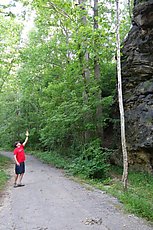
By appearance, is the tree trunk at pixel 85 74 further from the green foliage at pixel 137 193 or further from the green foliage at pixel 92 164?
the green foliage at pixel 137 193

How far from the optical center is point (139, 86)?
1467 centimetres

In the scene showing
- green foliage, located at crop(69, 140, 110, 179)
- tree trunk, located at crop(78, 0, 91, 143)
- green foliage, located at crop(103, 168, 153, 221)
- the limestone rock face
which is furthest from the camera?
tree trunk, located at crop(78, 0, 91, 143)

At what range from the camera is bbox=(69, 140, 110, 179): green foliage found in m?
12.2

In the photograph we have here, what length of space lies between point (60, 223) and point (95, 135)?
35.5ft

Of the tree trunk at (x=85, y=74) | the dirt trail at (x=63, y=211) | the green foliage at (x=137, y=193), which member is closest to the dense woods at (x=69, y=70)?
the tree trunk at (x=85, y=74)

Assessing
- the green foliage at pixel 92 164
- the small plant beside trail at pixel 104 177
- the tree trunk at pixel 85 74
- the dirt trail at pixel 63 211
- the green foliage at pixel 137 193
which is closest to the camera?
the dirt trail at pixel 63 211

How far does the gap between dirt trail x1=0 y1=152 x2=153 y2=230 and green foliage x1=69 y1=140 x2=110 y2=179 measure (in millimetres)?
2847

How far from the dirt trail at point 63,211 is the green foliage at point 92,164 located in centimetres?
285

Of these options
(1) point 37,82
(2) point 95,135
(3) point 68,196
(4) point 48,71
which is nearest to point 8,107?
(1) point 37,82

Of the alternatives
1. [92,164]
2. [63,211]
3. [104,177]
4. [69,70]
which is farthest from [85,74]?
[63,211]

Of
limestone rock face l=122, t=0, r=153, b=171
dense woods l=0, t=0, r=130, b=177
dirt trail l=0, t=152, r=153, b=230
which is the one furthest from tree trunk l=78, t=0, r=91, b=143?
dirt trail l=0, t=152, r=153, b=230

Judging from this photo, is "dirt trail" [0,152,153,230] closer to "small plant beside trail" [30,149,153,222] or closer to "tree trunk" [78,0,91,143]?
"small plant beside trail" [30,149,153,222]

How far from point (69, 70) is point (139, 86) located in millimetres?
4556

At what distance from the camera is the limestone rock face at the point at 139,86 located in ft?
43.7
